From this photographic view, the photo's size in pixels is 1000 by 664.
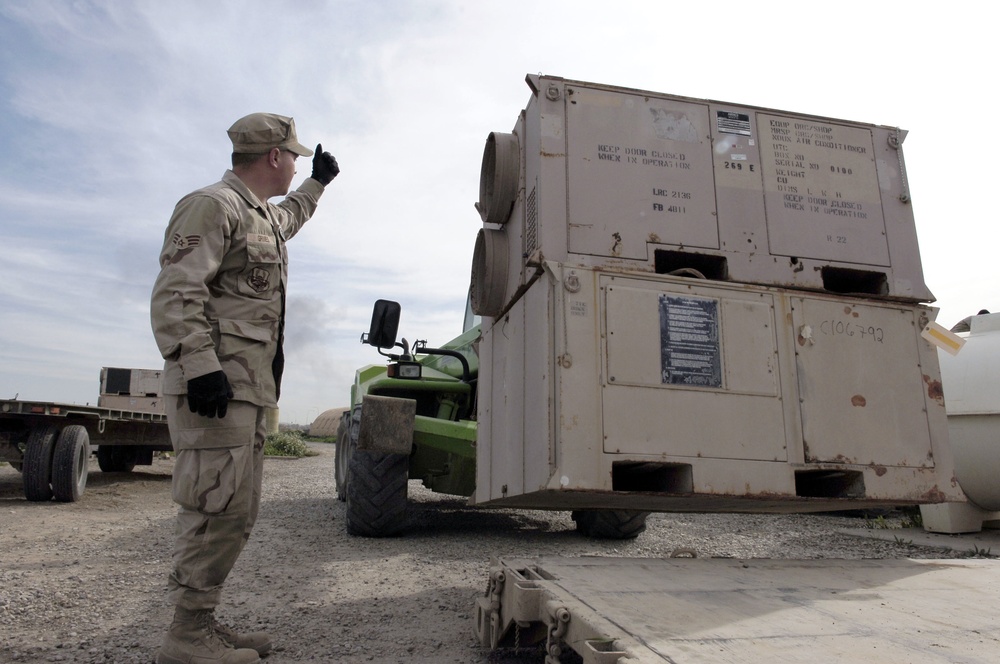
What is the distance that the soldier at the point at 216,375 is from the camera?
2449mm

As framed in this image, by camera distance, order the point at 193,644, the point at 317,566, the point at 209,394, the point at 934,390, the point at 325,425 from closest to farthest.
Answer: the point at 209,394, the point at 193,644, the point at 934,390, the point at 317,566, the point at 325,425

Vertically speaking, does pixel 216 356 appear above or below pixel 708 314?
below

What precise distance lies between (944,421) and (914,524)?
14.6 ft

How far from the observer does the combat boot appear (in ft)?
8.05

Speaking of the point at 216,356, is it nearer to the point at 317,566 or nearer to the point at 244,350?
the point at 244,350

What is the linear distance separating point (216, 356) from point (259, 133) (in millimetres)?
1020

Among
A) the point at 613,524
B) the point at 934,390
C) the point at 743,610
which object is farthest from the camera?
the point at 613,524

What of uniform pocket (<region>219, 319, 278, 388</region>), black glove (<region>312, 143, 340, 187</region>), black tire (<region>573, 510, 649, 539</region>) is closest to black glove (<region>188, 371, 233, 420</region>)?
uniform pocket (<region>219, 319, 278, 388</region>)

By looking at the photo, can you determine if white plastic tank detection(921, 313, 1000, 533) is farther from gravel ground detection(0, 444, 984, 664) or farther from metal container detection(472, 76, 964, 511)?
metal container detection(472, 76, 964, 511)

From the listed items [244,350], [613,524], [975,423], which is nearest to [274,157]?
[244,350]

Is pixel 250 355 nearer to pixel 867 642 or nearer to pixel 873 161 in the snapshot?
pixel 867 642

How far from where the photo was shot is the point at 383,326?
477 centimetres

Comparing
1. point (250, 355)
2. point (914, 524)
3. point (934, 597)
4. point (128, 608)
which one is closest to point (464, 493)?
point (128, 608)

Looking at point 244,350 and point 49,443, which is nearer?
point 244,350
